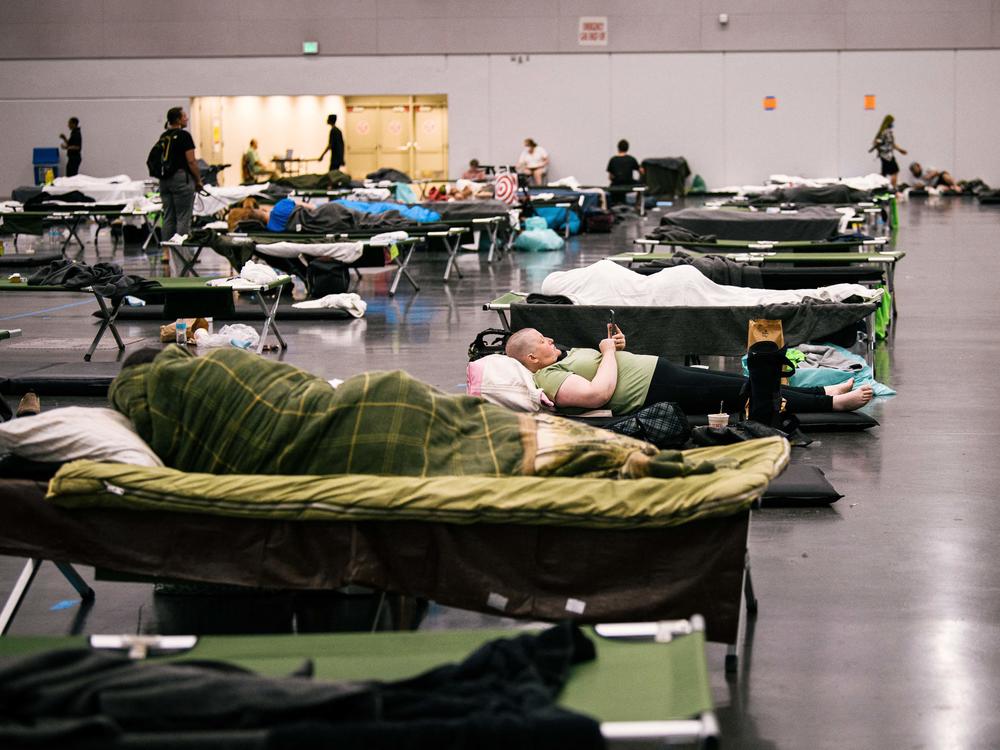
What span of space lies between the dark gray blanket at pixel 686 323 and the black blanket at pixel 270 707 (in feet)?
14.6

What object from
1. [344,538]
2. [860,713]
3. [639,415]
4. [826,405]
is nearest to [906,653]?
[860,713]

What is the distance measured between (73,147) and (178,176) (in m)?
12.9

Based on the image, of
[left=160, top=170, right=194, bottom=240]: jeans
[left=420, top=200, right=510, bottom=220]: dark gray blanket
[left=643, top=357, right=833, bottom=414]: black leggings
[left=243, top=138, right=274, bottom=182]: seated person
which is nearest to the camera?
[left=643, top=357, right=833, bottom=414]: black leggings

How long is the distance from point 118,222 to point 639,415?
1360 centimetres

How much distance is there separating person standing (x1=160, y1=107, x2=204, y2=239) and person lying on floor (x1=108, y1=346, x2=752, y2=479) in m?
9.51

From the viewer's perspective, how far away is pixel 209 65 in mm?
25406

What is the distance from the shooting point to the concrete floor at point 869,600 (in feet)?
9.86

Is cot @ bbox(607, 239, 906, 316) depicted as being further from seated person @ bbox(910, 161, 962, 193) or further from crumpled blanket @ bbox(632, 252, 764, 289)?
seated person @ bbox(910, 161, 962, 193)

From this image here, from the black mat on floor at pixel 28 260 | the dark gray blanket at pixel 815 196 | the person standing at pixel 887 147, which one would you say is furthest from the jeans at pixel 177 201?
the person standing at pixel 887 147

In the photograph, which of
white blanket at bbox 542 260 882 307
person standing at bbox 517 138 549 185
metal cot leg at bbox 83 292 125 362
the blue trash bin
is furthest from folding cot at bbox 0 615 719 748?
the blue trash bin

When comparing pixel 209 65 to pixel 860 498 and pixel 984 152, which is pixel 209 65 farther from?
pixel 860 498

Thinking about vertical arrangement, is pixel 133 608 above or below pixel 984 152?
below

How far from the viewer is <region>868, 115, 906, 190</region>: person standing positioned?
2286cm

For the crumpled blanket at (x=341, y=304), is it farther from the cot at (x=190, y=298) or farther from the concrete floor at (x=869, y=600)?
the concrete floor at (x=869, y=600)
